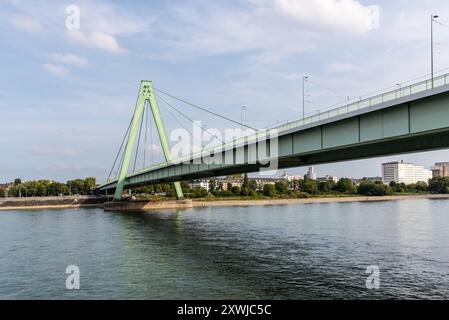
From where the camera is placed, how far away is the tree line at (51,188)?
15138cm

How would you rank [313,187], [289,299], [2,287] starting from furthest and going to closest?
[313,187] → [2,287] → [289,299]

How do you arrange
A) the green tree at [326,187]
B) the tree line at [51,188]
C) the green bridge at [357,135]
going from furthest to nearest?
the green tree at [326,187], the tree line at [51,188], the green bridge at [357,135]

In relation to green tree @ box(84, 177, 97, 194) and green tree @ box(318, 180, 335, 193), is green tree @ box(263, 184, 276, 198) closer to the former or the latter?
green tree @ box(318, 180, 335, 193)

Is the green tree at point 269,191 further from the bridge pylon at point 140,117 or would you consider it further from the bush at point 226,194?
the bridge pylon at point 140,117

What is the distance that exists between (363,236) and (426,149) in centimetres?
1605

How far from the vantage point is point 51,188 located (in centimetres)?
15338

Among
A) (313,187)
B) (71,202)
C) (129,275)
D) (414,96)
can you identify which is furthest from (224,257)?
(313,187)

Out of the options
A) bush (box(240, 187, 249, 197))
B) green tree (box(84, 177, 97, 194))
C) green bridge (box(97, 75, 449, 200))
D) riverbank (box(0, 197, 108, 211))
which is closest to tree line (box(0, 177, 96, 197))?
green tree (box(84, 177, 97, 194))

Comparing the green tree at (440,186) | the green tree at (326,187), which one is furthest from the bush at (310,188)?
the green tree at (440,186)

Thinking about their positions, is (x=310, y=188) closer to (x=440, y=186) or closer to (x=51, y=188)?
(x=440, y=186)

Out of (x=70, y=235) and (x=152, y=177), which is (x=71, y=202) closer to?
(x=152, y=177)

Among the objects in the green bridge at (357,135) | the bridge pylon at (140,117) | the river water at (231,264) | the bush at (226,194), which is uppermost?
the bridge pylon at (140,117)

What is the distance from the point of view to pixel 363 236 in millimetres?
37000

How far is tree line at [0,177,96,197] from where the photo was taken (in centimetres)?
15138
